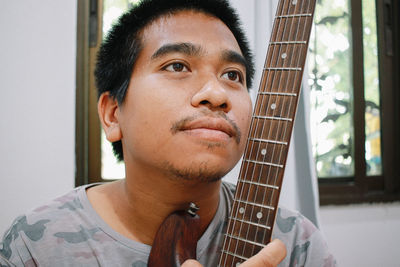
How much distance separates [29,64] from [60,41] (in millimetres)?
167

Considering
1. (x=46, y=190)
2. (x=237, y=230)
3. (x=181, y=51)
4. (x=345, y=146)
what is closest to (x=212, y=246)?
(x=237, y=230)

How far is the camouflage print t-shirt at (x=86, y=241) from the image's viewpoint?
62 cm

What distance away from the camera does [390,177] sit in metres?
1.67

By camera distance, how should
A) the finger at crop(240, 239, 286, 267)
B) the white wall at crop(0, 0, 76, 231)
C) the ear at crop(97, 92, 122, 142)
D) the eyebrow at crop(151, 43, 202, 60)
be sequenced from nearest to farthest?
the finger at crop(240, 239, 286, 267), the eyebrow at crop(151, 43, 202, 60), the ear at crop(97, 92, 122, 142), the white wall at crop(0, 0, 76, 231)

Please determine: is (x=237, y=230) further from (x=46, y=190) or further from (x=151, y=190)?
(x=46, y=190)

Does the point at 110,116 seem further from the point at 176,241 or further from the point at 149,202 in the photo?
the point at 176,241

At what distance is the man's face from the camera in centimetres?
54

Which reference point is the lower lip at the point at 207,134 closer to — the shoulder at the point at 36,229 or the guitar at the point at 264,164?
the guitar at the point at 264,164

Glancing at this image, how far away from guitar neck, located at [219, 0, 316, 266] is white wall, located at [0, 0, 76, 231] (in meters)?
0.97

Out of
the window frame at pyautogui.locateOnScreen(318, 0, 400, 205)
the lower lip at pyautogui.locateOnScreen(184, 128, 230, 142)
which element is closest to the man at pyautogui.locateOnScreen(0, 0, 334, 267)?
the lower lip at pyautogui.locateOnScreen(184, 128, 230, 142)

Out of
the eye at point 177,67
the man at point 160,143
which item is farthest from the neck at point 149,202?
the eye at point 177,67

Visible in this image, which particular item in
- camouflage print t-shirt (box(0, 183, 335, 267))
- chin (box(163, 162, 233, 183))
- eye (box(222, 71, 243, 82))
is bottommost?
camouflage print t-shirt (box(0, 183, 335, 267))

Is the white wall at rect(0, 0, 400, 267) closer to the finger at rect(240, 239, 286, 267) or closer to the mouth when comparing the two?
the mouth

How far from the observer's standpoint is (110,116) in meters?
0.74
